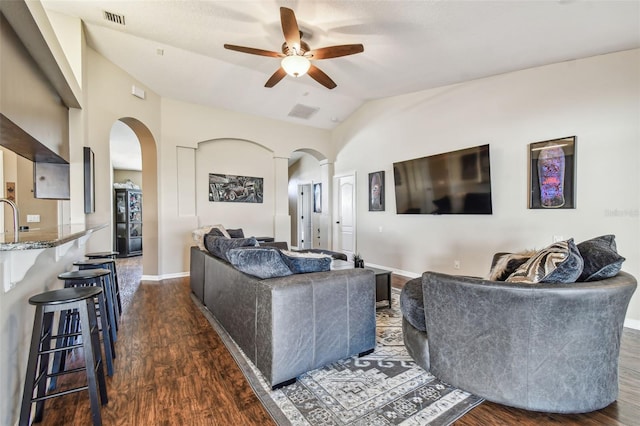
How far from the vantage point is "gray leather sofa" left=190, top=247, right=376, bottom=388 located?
1826mm

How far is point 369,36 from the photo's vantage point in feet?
10.2

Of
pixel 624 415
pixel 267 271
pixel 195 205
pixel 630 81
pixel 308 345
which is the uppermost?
pixel 630 81

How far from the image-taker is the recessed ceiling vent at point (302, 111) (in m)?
5.69

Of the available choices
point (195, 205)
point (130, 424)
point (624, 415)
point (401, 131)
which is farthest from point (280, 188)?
point (624, 415)

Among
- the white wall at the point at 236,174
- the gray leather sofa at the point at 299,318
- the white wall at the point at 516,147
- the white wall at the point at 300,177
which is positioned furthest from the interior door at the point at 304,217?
the gray leather sofa at the point at 299,318

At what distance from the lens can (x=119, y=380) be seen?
197cm

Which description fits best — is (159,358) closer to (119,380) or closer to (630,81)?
(119,380)

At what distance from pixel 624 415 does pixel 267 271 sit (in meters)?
2.30

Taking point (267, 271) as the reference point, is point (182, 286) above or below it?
below

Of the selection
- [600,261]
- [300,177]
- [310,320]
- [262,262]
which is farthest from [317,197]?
[600,261]

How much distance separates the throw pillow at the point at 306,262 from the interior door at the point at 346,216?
3948 millimetres

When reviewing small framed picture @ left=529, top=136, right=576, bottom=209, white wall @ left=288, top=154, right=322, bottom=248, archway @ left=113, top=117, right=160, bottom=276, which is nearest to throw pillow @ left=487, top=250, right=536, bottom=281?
small framed picture @ left=529, top=136, right=576, bottom=209

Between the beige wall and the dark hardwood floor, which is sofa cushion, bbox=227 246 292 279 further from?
the beige wall

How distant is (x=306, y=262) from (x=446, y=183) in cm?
306
